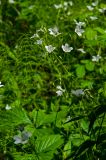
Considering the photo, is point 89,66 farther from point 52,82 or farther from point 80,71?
point 52,82

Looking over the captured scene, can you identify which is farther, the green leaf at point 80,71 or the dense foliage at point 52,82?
the green leaf at point 80,71

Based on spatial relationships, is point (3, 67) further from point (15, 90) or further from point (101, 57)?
point (101, 57)

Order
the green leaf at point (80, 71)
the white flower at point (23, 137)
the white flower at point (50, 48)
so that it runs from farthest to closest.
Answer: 1. the green leaf at point (80, 71)
2. the white flower at point (50, 48)
3. the white flower at point (23, 137)

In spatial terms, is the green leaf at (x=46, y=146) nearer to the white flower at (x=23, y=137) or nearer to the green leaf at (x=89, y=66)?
the white flower at (x=23, y=137)

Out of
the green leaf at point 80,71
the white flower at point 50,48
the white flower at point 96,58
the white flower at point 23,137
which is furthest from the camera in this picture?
the white flower at point 96,58

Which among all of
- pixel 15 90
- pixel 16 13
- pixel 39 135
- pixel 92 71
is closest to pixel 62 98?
pixel 15 90

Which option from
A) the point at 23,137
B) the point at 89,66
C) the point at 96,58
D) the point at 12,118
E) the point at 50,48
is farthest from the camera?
the point at 96,58

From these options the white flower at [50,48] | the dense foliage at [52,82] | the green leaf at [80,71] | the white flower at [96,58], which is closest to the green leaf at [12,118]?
the dense foliage at [52,82]

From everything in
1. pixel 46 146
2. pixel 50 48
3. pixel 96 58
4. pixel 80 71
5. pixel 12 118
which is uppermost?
pixel 96 58

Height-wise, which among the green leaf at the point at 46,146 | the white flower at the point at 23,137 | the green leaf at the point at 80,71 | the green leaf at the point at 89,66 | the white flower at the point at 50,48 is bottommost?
the green leaf at the point at 46,146

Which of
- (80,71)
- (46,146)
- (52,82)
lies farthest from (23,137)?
(80,71)
